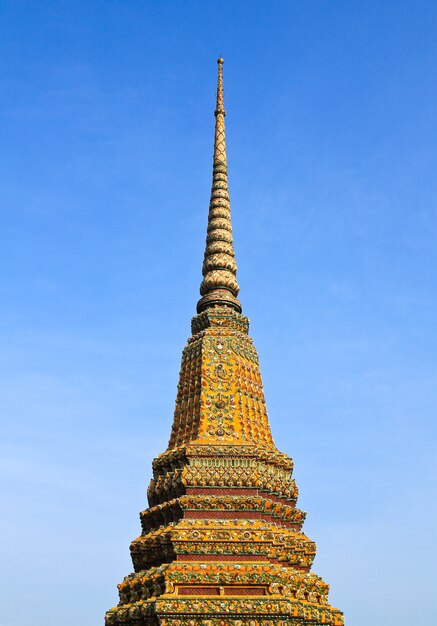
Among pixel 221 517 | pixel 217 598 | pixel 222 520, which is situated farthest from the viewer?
pixel 221 517

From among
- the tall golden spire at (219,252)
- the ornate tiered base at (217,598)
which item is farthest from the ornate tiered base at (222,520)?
the tall golden spire at (219,252)

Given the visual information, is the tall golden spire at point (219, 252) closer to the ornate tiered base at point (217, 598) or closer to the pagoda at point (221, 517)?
the pagoda at point (221, 517)

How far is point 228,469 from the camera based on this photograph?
68.1 feet

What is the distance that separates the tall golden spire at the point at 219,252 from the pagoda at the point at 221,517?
385mm

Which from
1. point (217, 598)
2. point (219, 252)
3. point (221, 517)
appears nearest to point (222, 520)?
point (221, 517)

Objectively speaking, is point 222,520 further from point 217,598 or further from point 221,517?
point 217,598

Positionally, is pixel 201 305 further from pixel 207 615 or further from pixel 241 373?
pixel 207 615

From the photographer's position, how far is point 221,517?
20.0 meters

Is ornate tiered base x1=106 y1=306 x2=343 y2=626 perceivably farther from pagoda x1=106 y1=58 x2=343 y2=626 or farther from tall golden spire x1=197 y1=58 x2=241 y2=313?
tall golden spire x1=197 y1=58 x2=241 y2=313

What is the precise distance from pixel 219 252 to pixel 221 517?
33.5ft

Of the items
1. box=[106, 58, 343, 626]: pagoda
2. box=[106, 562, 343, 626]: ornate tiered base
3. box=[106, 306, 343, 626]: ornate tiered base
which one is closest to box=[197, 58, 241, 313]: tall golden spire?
box=[106, 58, 343, 626]: pagoda

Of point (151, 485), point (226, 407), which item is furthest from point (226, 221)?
point (151, 485)

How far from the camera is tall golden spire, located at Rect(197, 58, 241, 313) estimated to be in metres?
26.5

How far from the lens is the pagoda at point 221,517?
18297 mm
